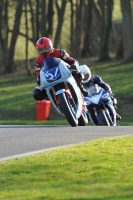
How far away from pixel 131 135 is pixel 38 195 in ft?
17.8

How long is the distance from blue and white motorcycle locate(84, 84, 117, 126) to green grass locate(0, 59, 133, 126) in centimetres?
652

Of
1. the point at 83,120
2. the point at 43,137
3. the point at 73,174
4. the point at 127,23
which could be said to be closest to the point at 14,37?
the point at 127,23

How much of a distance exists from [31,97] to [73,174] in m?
25.1

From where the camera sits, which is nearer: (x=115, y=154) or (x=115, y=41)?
(x=115, y=154)

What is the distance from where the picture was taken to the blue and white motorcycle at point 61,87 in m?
16.1

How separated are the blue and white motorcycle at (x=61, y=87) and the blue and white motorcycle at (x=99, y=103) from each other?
2.71 m

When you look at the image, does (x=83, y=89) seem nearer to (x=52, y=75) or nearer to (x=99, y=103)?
(x=52, y=75)

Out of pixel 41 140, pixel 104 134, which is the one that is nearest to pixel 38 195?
pixel 41 140

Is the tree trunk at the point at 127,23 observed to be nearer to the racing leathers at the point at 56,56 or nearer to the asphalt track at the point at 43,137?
the racing leathers at the point at 56,56

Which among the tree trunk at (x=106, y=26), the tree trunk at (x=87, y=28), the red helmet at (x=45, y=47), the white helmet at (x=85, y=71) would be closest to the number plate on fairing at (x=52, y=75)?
the red helmet at (x=45, y=47)

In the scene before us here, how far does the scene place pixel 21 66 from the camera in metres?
57.0

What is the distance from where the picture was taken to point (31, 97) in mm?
35219

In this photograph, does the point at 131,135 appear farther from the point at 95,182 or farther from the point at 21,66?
the point at 21,66

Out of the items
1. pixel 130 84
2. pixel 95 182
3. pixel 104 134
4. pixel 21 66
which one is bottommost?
pixel 21 66
